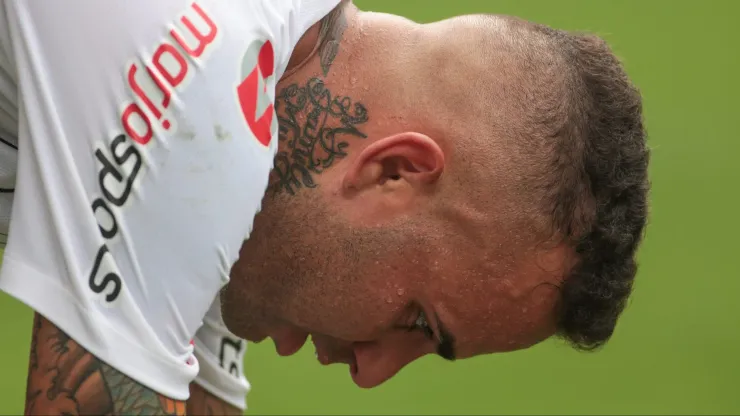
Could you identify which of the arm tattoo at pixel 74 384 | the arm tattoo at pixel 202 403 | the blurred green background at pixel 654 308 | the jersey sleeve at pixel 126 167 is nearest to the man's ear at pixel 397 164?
the jersey sleeve at pixel 126 167

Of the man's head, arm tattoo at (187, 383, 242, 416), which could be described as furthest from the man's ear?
arm tattoo at (187, 383, 242, 416)

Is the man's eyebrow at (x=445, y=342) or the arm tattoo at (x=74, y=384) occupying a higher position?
the arm tattoo at (x=74, y=384)

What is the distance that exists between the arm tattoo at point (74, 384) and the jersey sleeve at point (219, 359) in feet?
1.74

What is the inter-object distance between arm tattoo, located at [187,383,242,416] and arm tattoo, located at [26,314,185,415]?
58cm

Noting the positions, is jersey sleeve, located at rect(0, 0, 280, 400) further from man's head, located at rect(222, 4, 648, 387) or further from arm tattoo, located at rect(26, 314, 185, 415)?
man's head, located at rect(222, 4, 648, 387)

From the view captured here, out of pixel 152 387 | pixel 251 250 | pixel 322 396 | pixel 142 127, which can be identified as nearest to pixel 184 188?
pixel 142 127

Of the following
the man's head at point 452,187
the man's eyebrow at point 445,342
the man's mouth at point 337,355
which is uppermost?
the man's head at point 452,187

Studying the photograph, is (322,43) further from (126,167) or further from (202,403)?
(202,403)

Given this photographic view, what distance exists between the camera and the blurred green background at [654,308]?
8.94 feet

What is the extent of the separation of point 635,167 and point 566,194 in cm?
11

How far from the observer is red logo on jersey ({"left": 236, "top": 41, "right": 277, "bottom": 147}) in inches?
45.8

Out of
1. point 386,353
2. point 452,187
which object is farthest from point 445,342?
point 452,187

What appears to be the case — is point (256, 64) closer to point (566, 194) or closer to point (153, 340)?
point (153, 340)

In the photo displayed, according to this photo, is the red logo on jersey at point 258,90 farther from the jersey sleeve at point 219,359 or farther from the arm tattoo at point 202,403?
the arm tattoo at point 202,403
